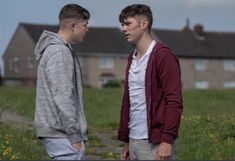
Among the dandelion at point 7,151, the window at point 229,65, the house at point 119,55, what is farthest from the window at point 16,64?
the dandelion at point 7,151

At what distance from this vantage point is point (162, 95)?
15.9 ft

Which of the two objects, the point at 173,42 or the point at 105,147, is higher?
the point at 173,42

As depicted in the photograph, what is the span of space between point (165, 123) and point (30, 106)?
19121 millimetres

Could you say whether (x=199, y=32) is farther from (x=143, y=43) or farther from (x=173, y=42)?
(x=143, y=43)

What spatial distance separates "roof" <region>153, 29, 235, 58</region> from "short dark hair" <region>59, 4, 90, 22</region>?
67.5m

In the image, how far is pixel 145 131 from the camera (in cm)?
492

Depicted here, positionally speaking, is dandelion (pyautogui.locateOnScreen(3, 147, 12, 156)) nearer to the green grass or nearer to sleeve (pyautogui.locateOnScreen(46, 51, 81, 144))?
the green grass

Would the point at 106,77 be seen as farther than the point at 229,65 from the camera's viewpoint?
No

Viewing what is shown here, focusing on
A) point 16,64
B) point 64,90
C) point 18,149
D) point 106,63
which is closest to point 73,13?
point 64,90

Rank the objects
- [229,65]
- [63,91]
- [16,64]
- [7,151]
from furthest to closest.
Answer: [229,65], [16,64], [7,151], [63,91]

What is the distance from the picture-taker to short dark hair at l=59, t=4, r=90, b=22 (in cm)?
485

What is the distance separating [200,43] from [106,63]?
11.5 metres

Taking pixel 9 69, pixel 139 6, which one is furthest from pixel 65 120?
pixel 9 69

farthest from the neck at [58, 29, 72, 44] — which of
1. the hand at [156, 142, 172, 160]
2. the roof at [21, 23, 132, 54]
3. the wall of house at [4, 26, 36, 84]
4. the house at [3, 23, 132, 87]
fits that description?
the roof at [21, 23, 132, 54]
